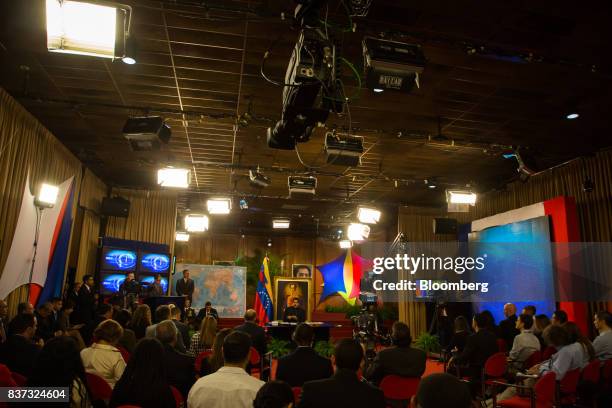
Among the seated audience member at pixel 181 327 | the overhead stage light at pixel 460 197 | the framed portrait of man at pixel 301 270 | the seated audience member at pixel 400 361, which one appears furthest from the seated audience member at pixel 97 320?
the framed portrait of man at pixel 301 270

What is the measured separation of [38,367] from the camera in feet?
9.47

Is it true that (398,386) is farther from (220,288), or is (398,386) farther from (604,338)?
(220,288)

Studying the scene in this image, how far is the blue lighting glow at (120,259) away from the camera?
33.1ft

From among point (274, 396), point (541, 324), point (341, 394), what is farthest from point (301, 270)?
point (274, 396)

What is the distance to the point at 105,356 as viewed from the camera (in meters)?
3.56

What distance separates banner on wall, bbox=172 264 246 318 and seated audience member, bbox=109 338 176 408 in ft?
37.4

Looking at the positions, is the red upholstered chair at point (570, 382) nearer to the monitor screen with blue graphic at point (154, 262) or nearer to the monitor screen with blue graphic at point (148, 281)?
the monitor screen with blue graphic at point (148, 281)

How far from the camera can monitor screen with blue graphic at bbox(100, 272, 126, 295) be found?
994cm

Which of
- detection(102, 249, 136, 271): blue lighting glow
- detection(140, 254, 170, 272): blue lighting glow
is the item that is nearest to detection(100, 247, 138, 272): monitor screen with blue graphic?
detection(102, 249, 136, 271): blue lighting glow

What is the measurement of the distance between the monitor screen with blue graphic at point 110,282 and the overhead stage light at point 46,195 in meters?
3.44

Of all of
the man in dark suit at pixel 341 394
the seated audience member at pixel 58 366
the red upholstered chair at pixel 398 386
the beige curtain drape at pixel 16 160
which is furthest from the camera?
the beige curtain drape at pixel 16 160

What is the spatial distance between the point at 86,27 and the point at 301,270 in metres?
15.0

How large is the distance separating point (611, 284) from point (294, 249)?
1219 centimetres

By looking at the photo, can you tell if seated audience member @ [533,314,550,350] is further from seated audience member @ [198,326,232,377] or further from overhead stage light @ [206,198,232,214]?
overhead stage light @ [206,198,232,214]
